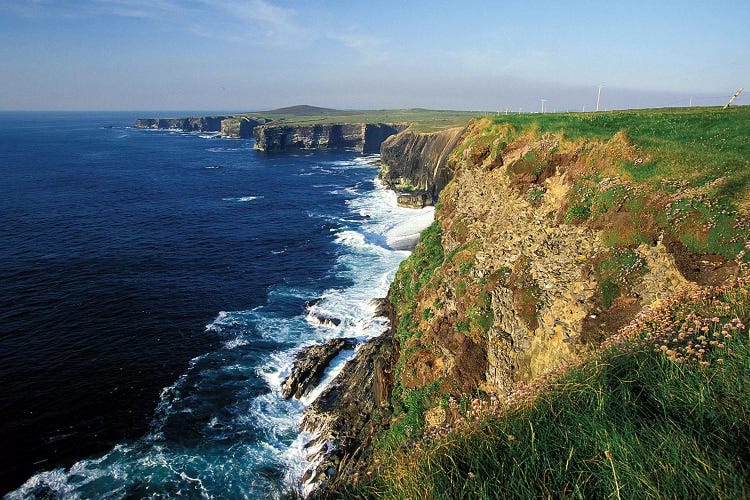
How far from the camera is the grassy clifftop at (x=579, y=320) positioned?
4391 millimetres

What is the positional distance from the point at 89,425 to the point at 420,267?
75.2ft

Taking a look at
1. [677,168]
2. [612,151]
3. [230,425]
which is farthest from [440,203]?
[230,425]

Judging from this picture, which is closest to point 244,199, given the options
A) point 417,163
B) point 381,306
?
point 417,163

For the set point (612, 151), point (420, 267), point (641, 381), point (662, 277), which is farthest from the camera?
point (420, 267)

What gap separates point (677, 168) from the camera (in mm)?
14297

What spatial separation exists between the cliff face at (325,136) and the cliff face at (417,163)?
51674mm

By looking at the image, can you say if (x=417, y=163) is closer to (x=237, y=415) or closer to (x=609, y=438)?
(x=237, y=415)

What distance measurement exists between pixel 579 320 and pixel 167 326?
32746 mm

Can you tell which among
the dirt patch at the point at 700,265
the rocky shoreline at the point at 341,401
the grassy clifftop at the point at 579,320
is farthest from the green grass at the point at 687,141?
the rocky shoreline at the point at 341,401

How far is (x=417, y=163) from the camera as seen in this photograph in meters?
93.6

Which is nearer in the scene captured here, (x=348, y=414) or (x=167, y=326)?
(x=348, y=414)

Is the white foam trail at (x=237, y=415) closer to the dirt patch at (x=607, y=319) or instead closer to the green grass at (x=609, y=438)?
the green grass at (x=609, y=438)

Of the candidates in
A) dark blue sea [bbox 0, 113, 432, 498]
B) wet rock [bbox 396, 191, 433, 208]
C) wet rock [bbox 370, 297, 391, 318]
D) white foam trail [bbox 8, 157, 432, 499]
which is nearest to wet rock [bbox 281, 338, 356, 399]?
white foam trail [bbox 8, 157, 432, 499]

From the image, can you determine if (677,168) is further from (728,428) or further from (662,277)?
(728,428)
